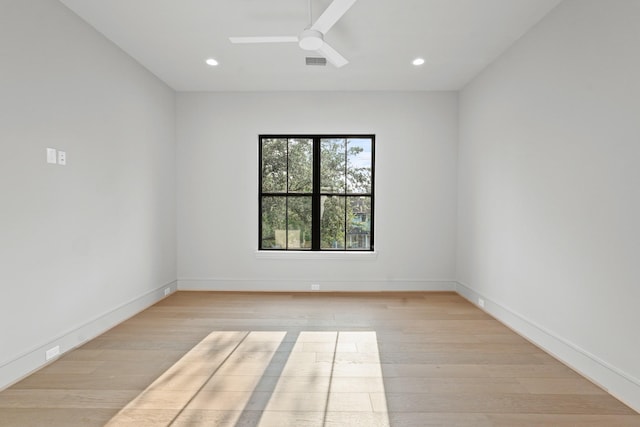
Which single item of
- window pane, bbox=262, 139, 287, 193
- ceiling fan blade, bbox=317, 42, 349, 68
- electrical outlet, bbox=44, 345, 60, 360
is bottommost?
electrical outlet, bbox=44, 345, 60, 360

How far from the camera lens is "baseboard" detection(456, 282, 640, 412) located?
6.97 ft

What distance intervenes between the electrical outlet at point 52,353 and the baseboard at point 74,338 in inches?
0.8

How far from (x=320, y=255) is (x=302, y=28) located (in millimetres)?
2903

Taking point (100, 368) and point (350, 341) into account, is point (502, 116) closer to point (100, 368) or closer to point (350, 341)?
point (350, 341)

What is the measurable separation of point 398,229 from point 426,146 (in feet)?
4.17

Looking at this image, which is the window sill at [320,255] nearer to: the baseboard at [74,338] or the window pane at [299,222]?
the window pane at [299,222]

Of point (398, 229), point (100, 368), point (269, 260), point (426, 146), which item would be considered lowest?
point (100, 368)

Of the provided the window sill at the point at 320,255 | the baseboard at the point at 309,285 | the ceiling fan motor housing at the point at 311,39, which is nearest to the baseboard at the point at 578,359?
the baseboard at the point at 309,285

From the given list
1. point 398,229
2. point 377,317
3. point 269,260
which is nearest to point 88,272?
point 269,260

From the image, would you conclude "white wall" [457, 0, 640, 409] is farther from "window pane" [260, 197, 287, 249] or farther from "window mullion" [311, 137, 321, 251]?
"window pane" [260, 197, 287, 249]

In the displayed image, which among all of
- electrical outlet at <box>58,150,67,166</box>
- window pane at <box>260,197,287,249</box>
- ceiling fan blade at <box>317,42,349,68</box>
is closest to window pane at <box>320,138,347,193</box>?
window pane at <box>260,197,287,249</box>

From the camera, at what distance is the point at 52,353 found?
265 cm

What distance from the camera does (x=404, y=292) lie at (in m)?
4.79

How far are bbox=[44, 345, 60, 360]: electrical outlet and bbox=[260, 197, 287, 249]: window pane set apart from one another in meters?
2.64
